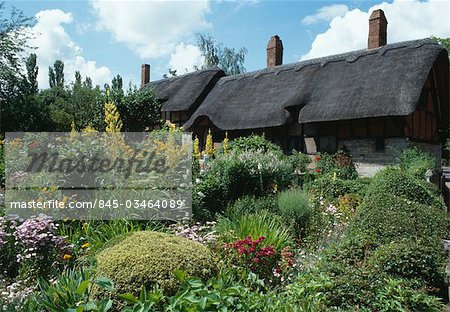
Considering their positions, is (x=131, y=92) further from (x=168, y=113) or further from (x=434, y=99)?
(x=434, y=99)

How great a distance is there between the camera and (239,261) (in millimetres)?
4457

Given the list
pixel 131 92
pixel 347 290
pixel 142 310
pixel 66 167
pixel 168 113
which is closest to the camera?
pixel 142 310

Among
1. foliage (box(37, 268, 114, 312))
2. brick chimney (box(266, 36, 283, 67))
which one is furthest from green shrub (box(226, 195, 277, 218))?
brick chimney (box(266, 36, 283, 67))

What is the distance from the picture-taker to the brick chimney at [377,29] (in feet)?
59.4

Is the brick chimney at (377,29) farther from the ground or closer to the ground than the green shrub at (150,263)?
farther from the ground

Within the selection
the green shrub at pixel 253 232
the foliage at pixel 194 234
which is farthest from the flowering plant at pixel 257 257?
the foliage at pixel 194 234

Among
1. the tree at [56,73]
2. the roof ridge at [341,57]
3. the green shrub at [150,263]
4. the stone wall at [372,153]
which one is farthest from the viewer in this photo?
the tree at [56,73]

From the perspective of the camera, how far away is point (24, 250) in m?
Answer: 4.46

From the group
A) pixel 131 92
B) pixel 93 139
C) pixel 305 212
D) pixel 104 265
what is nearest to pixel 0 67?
pixel 131 92

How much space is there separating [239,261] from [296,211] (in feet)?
8.97

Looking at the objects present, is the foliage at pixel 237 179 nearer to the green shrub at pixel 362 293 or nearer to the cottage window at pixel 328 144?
the green shrub at pixel 362 293

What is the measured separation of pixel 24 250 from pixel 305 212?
4380 mm

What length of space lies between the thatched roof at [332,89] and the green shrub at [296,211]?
27.2ft
